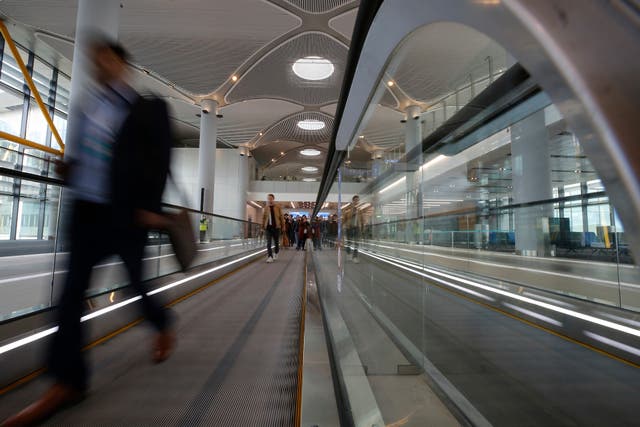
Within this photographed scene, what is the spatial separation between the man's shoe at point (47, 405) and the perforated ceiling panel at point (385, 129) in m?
2.55

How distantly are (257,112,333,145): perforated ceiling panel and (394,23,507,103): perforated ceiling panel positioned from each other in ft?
70.5

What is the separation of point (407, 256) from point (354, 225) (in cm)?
221

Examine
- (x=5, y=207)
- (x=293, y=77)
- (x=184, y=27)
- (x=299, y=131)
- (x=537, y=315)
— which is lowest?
(x=537, y=315)

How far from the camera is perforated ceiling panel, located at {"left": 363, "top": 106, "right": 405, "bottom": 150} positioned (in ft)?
8.72

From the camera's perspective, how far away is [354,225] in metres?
5.10

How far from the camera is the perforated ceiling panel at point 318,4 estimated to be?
12097 millimetres

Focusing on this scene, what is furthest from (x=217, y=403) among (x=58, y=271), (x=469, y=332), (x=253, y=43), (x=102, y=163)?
(x=253, y=43)

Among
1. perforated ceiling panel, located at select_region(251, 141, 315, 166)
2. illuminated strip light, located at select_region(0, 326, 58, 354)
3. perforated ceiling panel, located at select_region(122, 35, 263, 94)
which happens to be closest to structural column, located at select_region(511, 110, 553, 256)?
illuminated strip light, located at select_region(0, 326, 58, 354)

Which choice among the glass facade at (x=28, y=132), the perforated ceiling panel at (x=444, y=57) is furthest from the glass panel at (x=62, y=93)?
the perforated ceiling panel at (x=444, y=57)

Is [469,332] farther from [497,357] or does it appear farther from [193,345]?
[193,345]

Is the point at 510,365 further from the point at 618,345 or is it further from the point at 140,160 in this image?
the point at 140,160

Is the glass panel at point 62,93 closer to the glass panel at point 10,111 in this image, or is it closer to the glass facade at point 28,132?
the glass facade at point 28,132

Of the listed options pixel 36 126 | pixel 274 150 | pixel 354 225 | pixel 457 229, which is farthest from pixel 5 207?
pixel 274 150

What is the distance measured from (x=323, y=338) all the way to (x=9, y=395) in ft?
6.95
